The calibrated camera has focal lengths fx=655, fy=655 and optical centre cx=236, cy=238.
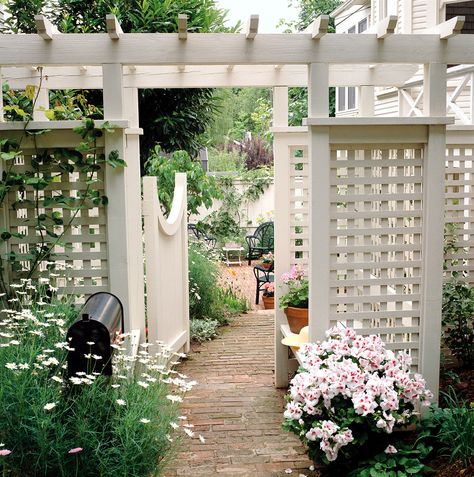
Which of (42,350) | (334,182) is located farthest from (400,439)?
(42,350)

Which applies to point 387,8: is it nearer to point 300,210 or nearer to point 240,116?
point 300,210

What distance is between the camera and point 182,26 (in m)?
3.52

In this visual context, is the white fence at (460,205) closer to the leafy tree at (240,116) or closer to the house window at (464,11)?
the house window at (464,11)

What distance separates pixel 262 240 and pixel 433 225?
316 inches

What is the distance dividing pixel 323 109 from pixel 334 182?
1.38ft

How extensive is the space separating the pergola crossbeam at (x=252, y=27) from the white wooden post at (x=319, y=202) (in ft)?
1.23

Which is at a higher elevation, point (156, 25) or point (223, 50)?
point (156, 25)

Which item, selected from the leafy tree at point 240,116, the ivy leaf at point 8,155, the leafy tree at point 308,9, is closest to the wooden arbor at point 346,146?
the ivy leaf at point 8,155

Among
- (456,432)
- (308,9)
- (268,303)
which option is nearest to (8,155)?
(456,432)

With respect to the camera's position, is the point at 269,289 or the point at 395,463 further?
the point at 269,289

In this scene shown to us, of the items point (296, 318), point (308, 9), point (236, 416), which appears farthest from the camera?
point (308, 9)

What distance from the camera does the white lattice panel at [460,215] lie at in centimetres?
457

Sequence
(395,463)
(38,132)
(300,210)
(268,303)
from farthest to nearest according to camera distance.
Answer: (268,303) < (300,210) < (38,132) < (395,463)

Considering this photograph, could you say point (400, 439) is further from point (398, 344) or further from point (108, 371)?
point (108, 371)
